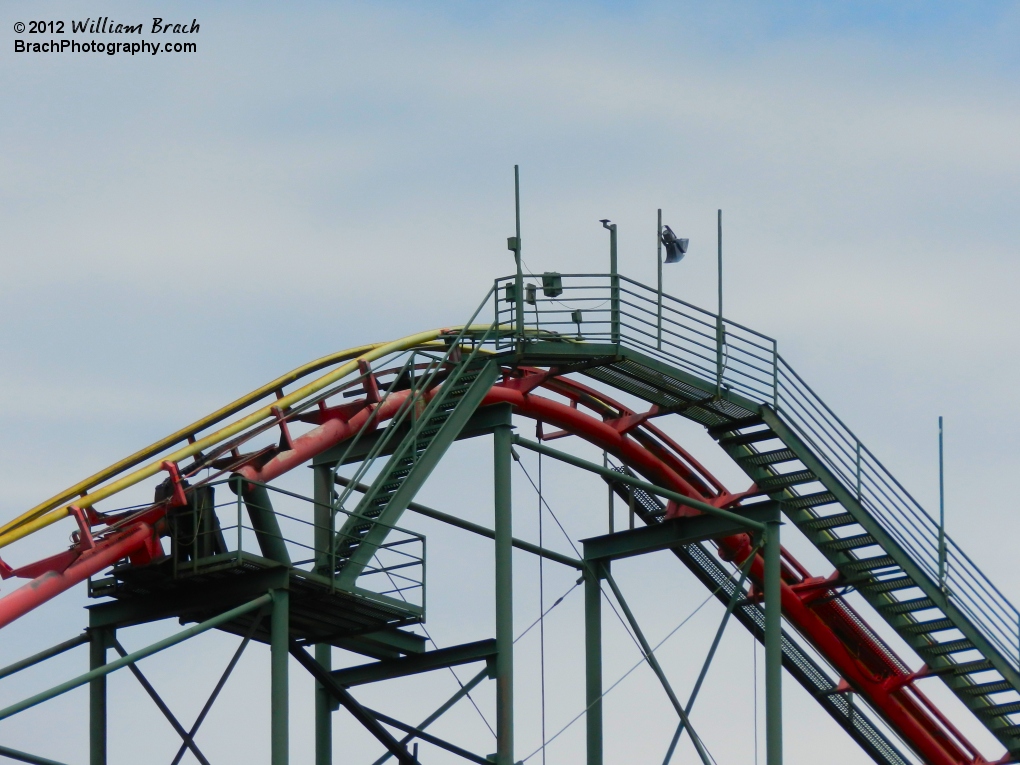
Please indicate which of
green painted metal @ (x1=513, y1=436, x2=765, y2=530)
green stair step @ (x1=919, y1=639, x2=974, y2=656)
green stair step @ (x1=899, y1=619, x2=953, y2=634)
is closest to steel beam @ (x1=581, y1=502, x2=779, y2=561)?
green painted metal @ (x1=513, y1=436, x2=765, y2=530)

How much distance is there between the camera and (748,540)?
159 feet

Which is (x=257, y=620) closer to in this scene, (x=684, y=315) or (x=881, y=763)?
(x=684, y=315)

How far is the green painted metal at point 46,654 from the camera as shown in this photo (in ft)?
128

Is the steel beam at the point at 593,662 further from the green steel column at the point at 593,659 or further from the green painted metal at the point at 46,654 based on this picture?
the green painted metal at the point at 46,654

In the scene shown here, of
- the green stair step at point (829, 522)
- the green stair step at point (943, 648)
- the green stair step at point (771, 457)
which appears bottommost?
the green stair step at point (943, 648)

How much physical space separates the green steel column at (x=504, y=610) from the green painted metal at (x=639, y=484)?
0.91 m

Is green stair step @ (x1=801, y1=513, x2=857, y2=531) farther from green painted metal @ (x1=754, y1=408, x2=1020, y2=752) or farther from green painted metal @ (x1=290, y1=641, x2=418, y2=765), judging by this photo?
green painted metal @ (x1=290, y1=641, x2=418, y2=765)

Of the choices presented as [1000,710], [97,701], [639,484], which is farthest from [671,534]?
[97,701]

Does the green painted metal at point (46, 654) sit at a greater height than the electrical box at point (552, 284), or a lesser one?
lesser

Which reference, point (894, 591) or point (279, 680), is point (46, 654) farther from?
point (894, 591)

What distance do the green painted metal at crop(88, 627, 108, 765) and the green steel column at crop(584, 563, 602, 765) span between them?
386 inches

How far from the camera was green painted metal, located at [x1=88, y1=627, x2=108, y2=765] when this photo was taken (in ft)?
133

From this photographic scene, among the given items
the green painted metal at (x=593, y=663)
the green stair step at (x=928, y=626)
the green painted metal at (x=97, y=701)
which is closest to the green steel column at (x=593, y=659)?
the green painted metal at (x=593, y=663)

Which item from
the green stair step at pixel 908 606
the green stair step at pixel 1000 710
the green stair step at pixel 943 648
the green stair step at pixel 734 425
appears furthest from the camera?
the green stair step at pixel 1000 710
